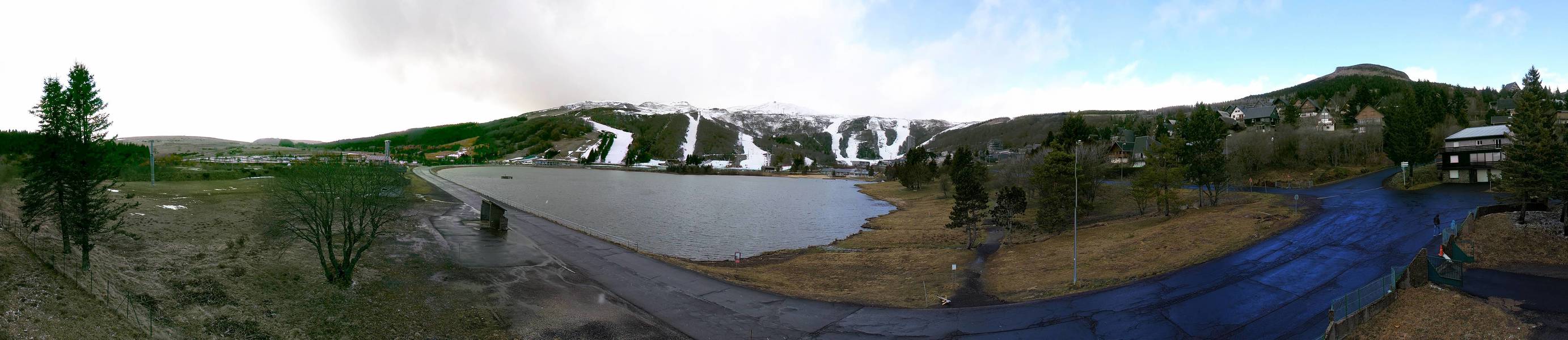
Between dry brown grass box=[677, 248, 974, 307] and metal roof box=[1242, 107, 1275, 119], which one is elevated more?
metal roof box=[1242, 107, 1275, 119]

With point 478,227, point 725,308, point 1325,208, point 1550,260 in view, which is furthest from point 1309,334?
point 478,227

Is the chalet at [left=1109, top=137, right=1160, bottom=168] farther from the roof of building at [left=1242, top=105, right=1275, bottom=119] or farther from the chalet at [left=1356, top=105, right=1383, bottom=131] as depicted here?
the roof of building at [left=1242, top=105, right=1275, bottom=119]

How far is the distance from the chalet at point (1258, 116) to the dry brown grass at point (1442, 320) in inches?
3489

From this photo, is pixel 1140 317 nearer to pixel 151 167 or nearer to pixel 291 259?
pixel 291 259

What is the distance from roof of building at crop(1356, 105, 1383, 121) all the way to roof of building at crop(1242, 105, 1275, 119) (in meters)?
10.5

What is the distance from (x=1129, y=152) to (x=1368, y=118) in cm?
3064

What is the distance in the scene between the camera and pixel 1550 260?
18.8 meters

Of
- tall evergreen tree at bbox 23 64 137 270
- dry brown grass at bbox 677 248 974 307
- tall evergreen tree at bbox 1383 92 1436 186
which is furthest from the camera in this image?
tall evergreen tree at bbox 1383 92 1436 186

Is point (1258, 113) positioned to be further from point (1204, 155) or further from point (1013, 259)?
point (1013, 259)

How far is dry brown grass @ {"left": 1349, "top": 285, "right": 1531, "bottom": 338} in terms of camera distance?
13136 mm

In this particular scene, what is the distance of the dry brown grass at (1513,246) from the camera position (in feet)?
62.6

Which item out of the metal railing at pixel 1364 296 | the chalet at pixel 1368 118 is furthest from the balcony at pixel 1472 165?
the metal railing at pixel 1364 296

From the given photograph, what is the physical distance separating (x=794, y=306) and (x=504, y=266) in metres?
16.3

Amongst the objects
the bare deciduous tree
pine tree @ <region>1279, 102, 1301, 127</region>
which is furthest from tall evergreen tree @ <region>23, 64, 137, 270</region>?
pine tree @ <region>1279, 102, 1301, 127</region>
